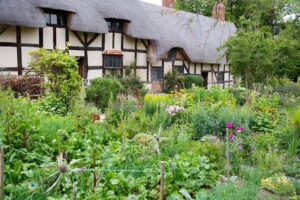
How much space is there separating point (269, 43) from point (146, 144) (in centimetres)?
879

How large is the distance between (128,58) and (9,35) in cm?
583

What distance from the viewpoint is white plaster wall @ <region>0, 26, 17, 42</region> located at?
10.0m

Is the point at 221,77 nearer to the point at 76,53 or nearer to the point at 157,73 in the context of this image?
the point at 157,73

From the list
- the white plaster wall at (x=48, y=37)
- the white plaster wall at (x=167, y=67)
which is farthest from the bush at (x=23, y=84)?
the white plaster wall at (x=167, y=67)

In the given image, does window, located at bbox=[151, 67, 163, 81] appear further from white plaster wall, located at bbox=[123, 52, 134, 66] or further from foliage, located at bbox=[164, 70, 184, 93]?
white plaster wall, located at bbox=[123, 52, 134, 66]

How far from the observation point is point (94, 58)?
517 inches

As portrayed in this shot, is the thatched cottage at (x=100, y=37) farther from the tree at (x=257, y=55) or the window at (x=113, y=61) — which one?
the tree at (x=257, y=55)

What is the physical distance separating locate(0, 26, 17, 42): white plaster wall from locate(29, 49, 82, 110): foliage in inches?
87.7

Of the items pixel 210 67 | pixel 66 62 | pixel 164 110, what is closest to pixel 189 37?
pixel 210 67

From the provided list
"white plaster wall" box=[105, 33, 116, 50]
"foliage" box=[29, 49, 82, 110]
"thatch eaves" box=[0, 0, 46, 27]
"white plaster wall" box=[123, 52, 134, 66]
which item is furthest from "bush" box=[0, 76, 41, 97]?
"white plaster wall" box=[123, 52, 134, 66]

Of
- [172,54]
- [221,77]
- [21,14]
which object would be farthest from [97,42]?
[221,77]

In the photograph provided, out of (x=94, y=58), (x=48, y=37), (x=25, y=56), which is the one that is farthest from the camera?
(x=94, y=58)

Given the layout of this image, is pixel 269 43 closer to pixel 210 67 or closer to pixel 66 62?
pixel 66 62

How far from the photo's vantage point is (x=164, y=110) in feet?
22.1
